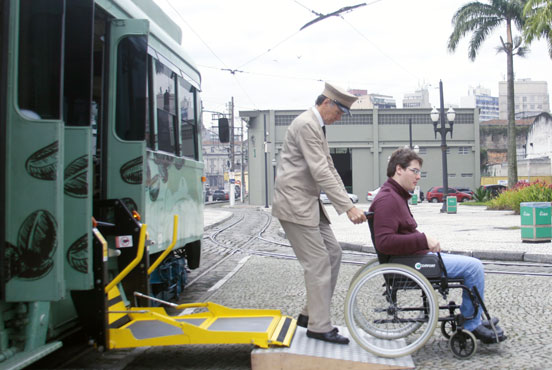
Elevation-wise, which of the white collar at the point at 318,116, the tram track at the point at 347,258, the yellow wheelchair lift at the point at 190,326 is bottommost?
the tram track at the point at 347,258

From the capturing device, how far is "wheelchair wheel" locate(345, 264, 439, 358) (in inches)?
169

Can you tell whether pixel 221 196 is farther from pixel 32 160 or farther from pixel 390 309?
pixel 32 160

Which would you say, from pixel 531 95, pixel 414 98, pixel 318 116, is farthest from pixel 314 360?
pixel 531 95

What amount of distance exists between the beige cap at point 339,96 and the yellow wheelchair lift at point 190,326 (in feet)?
5.59

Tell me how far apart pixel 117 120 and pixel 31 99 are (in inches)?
63.5

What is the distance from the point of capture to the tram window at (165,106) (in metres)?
6.12

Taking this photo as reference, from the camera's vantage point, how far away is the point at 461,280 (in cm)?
453

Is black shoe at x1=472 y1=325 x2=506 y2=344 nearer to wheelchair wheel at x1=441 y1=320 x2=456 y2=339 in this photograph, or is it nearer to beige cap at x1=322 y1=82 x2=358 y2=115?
wheelchair wheel at x1=441 y1=320 x2=456 y2=339

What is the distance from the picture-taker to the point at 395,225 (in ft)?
14.9

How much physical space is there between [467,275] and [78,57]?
3.01 m

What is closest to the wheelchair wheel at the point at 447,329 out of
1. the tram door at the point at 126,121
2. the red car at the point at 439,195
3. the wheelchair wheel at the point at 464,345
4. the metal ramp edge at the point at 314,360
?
the wheelchair wheel at the point at 464,345

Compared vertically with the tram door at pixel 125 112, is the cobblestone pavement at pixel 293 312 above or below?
below

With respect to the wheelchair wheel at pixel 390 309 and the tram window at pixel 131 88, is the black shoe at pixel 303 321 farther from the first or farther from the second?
the tram window at pixel 131 88

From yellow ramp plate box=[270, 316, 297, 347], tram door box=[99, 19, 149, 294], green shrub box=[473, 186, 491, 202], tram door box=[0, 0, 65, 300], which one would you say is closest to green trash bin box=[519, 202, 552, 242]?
yellow ramp plate box=[270, 316, 297, 347]
